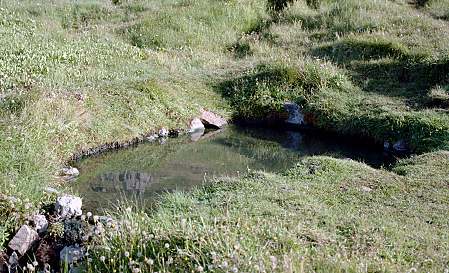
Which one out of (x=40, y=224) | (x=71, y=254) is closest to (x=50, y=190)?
(x=40, y=224)

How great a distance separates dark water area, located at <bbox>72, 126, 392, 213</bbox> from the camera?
33.7 feet

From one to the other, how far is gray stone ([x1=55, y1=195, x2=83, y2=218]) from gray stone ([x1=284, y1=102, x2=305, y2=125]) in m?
6.80

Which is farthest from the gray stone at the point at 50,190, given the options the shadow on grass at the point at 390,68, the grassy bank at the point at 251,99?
the shadow on grass at the point at 390,68

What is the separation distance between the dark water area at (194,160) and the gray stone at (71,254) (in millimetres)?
1725

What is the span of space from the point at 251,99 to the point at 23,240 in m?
7.95

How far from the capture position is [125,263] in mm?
6219

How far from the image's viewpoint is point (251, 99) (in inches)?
582

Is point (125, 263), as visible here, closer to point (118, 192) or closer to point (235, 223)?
point (235, 223)

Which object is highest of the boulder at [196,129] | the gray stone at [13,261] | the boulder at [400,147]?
the gray stone at [13,261]

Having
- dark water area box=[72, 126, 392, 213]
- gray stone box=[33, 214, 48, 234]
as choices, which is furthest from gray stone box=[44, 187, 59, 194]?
gray stone box=[33, 214, 48, 234]

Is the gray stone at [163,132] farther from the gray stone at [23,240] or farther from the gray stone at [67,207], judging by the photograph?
the gray stone at [23,240]

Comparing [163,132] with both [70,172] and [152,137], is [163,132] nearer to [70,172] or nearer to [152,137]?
[152,137]

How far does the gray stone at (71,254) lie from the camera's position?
7126 mm

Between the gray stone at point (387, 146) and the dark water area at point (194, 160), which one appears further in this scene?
the gray stone at point (387, 146)
